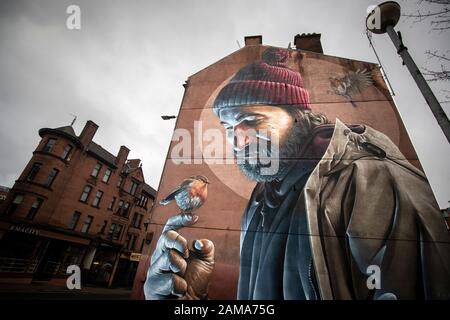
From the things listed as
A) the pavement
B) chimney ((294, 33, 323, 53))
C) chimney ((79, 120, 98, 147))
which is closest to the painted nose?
chimney ((294, 33, 323, 53))

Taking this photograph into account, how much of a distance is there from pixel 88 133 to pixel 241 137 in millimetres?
22611

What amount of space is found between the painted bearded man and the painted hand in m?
0.03

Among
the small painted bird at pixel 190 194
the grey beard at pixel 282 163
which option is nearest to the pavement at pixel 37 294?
the small painted bird at pixel 190 194

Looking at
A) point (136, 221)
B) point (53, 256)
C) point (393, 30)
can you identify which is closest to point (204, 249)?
point (393, 30)

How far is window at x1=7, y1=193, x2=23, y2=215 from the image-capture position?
19.5 metres

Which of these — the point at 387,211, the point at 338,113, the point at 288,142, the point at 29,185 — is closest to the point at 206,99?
the point at 288,142

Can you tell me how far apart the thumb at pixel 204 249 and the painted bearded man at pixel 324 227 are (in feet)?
0.10

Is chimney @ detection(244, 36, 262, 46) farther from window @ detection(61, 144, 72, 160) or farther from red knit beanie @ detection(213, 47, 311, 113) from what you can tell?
window @ detection(61, 144, 72, 160)

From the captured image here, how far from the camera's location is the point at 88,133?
25.2m

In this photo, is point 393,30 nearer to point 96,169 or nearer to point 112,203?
point 96,169

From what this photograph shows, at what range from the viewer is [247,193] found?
7984 millimetres

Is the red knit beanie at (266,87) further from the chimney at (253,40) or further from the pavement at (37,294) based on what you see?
the pavement at (37,294)
